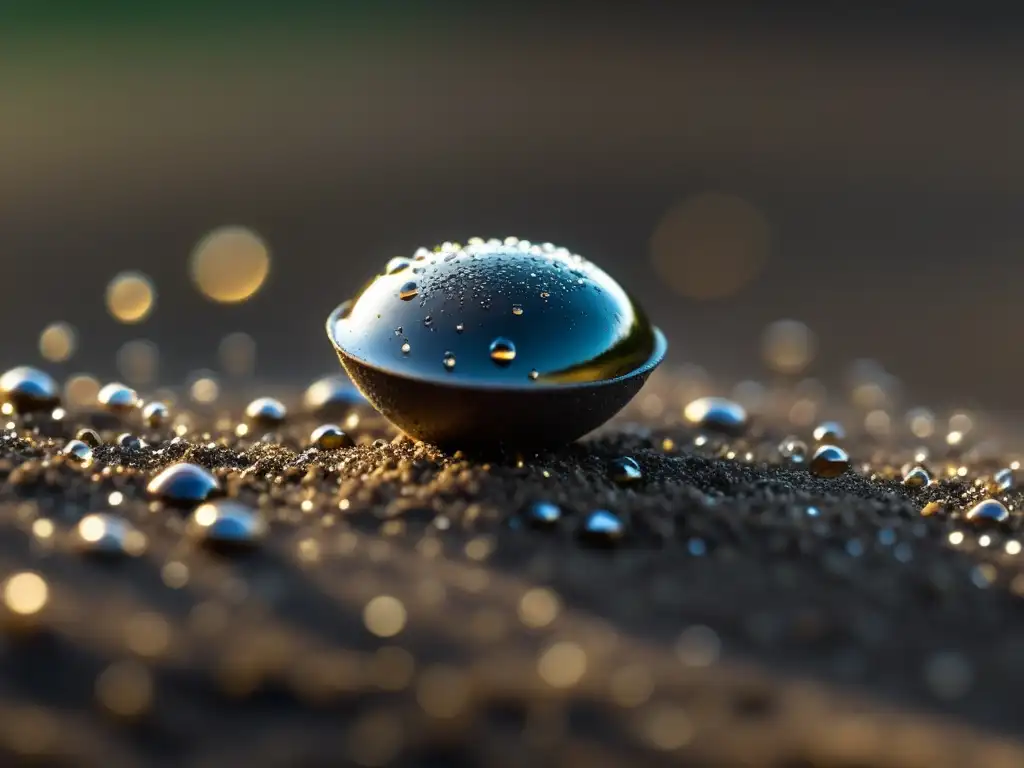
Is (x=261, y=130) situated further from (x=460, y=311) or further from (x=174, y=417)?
(x=460, y=311)

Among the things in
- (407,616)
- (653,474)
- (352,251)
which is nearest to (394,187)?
(352,251)

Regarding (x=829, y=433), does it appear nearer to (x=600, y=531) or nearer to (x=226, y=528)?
(x=600, y=531)

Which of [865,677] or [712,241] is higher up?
[712,241]

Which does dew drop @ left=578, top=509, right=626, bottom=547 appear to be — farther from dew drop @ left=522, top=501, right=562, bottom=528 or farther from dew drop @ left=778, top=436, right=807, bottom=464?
dew drop @ left=778, top=436, right=807, bottom=464

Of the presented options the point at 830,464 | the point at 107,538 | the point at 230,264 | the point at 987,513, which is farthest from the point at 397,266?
the point at 230,264

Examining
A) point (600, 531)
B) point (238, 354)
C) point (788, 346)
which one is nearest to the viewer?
point (600, 531)

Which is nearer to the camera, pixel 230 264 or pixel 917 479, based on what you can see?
pixel 917 479
